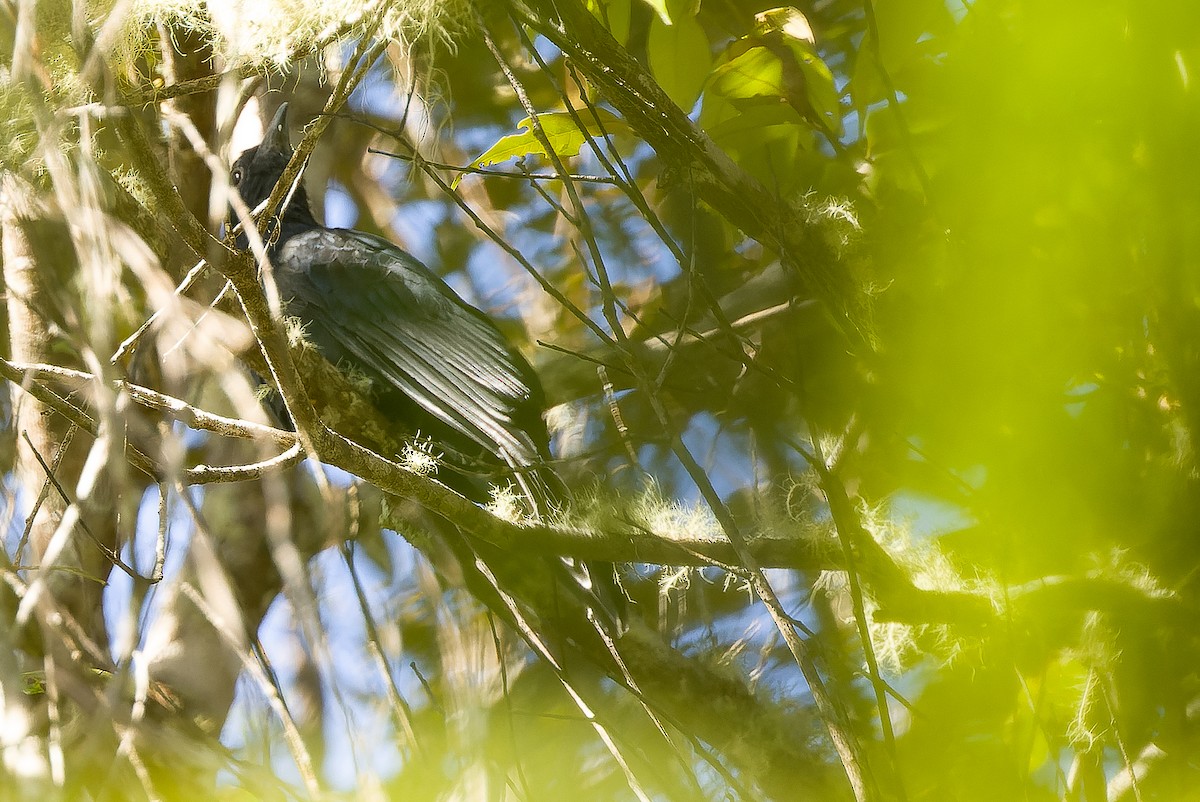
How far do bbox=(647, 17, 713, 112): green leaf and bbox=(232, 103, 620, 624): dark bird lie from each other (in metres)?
0.97

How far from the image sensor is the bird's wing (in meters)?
2.36

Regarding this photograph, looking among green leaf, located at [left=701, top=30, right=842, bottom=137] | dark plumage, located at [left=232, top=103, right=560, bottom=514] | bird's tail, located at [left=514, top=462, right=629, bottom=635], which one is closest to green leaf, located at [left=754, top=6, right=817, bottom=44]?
green leaf, located at [left=701, top=30, right=842, bottom=137]

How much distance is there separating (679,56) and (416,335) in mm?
1308

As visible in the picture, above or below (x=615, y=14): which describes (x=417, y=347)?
below

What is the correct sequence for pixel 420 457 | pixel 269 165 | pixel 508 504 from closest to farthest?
pixel 508 504 → pixel 420 457 → pixel 269 165

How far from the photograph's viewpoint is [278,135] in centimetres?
301

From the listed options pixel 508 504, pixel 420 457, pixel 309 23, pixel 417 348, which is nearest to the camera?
pixel 309 23

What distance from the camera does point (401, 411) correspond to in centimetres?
251

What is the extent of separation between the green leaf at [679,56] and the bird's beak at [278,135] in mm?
1881

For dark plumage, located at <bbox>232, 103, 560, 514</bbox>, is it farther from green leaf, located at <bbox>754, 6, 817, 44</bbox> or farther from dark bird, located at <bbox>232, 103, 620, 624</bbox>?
green leaf, located at <bbox>754, 6, 817, 44</bbox>

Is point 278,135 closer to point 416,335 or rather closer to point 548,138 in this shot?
point 416,335

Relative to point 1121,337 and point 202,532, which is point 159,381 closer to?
point 202,532

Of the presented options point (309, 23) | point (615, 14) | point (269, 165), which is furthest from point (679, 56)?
point (269, 165)

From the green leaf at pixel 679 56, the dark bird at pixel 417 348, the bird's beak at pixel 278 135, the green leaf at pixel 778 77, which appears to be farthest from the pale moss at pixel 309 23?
the bird's beak at pixel 278 135
